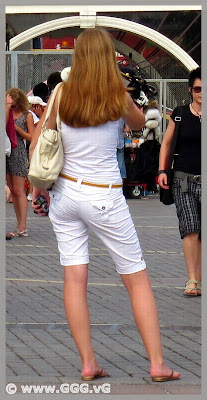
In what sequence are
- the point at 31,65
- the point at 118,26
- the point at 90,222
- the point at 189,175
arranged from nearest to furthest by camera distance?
1. the point at 90,222
2. the point at 189,175
3. the point at 31,65
4. the point at 118,26

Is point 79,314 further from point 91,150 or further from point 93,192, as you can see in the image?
point 91,150

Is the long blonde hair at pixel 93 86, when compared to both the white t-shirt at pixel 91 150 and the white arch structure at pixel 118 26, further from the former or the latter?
the white arch structure at pixel 118 26

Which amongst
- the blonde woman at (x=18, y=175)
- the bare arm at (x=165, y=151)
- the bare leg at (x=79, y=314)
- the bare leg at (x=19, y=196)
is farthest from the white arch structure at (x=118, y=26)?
the bare leg at (x=79, y=314)

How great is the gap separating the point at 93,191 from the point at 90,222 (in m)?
0.16

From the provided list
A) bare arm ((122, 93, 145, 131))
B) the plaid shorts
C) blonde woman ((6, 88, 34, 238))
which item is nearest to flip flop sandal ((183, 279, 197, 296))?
the plaid shorts

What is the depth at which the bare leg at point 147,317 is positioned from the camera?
214 inches

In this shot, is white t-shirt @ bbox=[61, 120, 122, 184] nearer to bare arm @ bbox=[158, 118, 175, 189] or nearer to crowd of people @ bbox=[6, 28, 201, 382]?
crowd of people @ bbox=[6, 28, 201, 382]

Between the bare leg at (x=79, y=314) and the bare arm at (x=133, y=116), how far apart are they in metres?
0.80

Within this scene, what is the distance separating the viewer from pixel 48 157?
5.41m

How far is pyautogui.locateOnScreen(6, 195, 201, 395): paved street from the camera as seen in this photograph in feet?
18.3

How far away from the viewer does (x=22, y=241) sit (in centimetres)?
1179

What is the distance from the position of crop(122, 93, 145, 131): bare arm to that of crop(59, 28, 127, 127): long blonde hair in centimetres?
9

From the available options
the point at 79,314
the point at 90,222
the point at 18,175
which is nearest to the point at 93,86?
the point at 90,222

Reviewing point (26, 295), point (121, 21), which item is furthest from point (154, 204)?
point (26, 295)
